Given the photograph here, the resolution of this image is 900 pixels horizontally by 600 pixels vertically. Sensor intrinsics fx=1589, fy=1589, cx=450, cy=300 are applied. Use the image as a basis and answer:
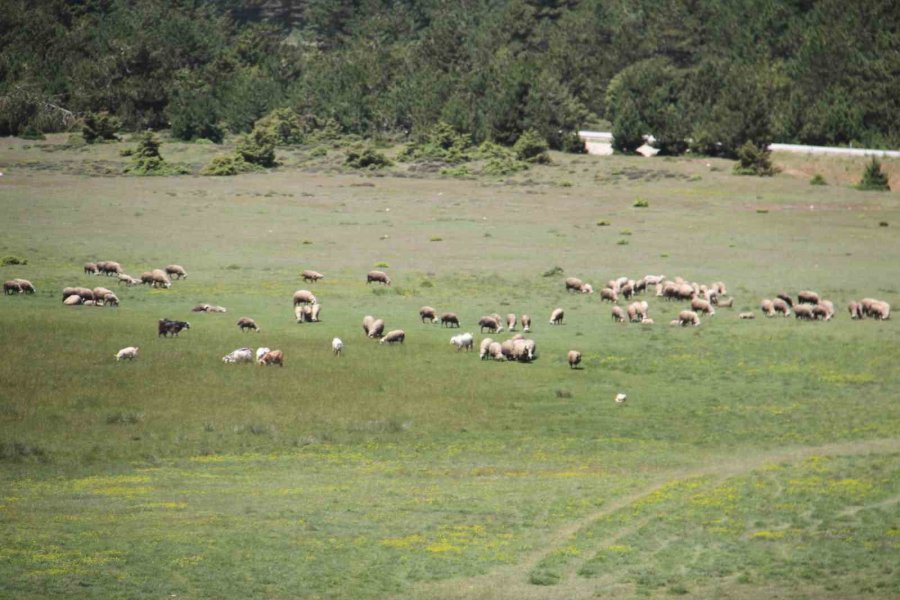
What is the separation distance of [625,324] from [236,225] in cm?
3020

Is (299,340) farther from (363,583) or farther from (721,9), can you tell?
(721,9)

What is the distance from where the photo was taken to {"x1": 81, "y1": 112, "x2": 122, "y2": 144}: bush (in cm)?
11488

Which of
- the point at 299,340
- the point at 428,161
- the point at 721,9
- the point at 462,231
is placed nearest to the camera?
the point at 299,340

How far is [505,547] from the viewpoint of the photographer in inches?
1061

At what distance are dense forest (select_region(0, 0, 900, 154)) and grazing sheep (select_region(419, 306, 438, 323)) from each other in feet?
189

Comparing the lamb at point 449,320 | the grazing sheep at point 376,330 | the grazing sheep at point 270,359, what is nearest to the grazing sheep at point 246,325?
the grazing sheep at point 376,330

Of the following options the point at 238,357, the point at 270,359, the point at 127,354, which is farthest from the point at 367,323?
the point at 127,354

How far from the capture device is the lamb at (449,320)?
49688mm

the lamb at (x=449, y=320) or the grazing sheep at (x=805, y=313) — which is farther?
the grazing sheep at (x=805, y=313)

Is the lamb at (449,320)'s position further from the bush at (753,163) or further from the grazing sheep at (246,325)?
the bush at (753,163)

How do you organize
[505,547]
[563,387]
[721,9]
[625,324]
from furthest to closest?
1. [721,9]
2. [625,324]
3. [563,387]
4. [505,547]

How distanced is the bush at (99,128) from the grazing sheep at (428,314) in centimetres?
6893

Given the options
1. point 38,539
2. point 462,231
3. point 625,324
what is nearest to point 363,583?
point 38,539

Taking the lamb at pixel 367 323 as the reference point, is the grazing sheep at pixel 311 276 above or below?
below
